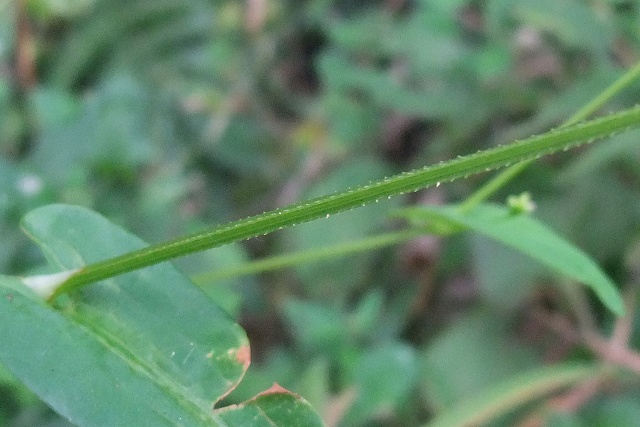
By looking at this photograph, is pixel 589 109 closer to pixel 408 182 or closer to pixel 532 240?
pixel 532 240

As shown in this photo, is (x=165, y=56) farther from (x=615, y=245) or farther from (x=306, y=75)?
(x=615, y=245)

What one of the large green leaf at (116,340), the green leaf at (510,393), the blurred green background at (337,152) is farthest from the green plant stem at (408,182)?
the green leaf at (510,393)

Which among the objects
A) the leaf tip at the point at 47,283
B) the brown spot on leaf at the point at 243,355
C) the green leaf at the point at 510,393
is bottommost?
the green leaf at the point at 510,393

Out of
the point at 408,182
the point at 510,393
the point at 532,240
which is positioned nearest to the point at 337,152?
the point at 510,393

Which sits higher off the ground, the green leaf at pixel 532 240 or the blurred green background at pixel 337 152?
the green leaf at pixel 532 240

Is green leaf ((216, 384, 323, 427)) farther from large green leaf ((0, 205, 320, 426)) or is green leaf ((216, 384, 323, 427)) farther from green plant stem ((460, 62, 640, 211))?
green plant stem ((460, 62, 640, 211))

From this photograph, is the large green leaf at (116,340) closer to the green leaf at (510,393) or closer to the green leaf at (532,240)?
the green leaf at (532,240)

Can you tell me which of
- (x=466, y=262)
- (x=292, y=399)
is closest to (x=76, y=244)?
(x=292, y=399)
